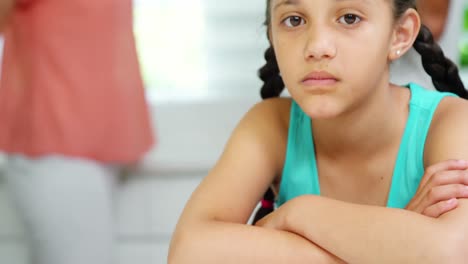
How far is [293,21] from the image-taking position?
1.10 metres

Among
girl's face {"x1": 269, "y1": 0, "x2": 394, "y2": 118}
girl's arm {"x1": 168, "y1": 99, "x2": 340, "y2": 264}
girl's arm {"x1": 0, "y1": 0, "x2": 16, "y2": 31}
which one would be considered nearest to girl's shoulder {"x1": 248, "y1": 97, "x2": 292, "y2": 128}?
girl's arm {"x1": 168, "y1": 99, "x2": 340, "y2": 264}

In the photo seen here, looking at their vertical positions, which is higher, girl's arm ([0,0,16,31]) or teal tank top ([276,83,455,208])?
girl's arm ([0,0,16,31])

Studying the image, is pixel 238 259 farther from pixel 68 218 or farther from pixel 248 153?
pixel 68 218

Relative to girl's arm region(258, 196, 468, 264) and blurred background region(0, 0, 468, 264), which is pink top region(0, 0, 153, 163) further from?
girl's arm region(258, 196, 468, 264)

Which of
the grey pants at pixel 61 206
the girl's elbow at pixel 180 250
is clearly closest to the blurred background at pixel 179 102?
the grey pants at pixel 61 206

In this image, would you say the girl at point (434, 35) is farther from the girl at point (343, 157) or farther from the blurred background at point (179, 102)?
the blurred background at point (179, 102)

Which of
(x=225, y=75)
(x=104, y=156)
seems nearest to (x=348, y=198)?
(x=104, y=156)

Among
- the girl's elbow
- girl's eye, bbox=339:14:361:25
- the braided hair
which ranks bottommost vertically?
the girl's elbow

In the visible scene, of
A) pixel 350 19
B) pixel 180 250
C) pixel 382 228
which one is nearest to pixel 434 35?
pixel 350 19

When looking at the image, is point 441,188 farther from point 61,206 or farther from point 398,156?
point 61,206

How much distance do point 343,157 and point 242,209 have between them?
0.21 m

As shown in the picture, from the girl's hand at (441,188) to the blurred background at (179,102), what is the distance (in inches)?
47.1

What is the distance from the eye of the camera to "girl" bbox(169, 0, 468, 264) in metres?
1.03

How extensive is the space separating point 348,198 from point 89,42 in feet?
3.40
